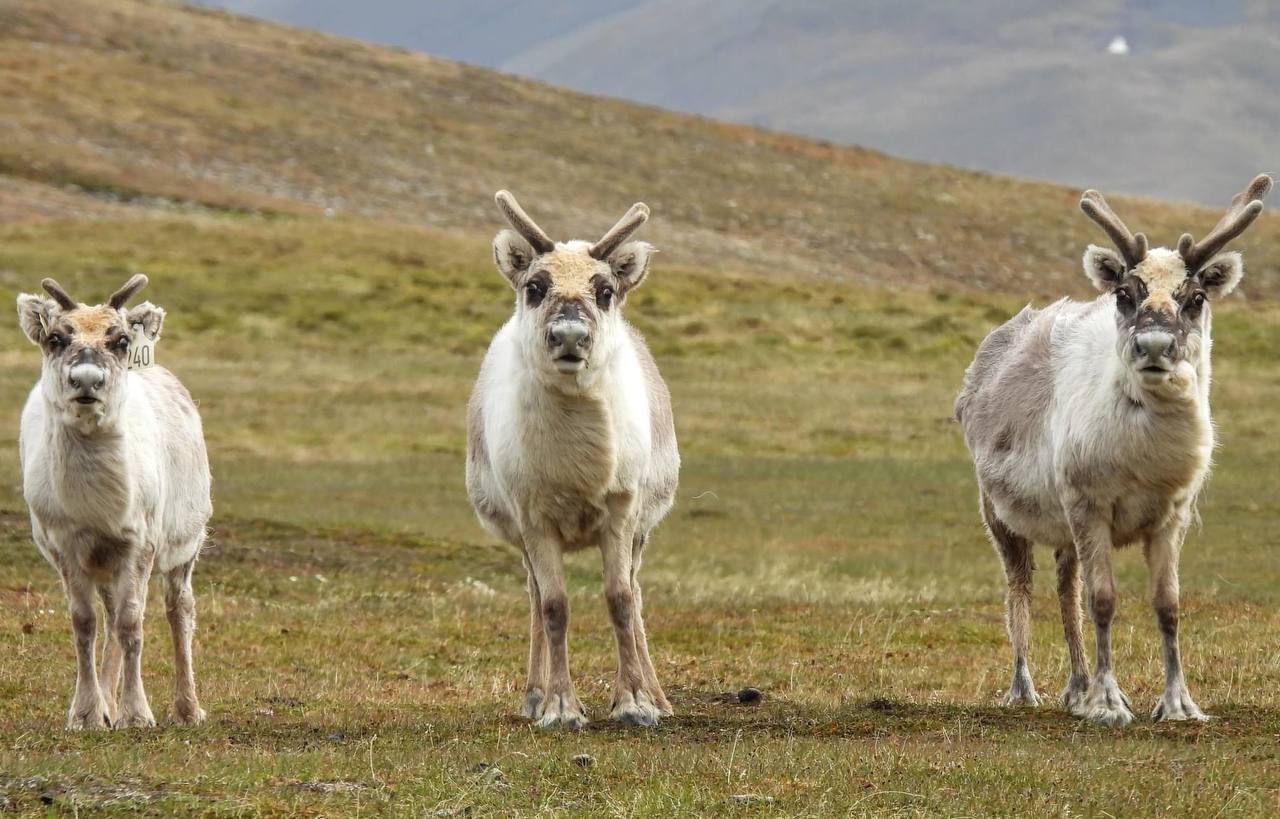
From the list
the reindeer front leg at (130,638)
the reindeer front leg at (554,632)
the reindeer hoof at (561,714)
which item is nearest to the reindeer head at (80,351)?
the reindeer front leg at (130,638)

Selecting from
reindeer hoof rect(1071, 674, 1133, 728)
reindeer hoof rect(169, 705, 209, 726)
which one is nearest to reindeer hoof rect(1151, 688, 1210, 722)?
reindeer hoof rect(1071, 674, 1133, 728)

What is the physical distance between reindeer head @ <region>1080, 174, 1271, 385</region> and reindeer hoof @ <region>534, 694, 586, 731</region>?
165 inches

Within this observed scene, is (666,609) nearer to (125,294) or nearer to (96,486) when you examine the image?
(125,294)

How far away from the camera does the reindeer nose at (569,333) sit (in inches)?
452

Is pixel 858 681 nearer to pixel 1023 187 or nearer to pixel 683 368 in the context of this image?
pixel 683 368

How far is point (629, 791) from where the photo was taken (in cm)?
929

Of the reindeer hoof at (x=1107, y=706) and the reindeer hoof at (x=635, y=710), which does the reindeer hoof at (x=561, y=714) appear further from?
the reindeer hoof at (x=1107, y=706)

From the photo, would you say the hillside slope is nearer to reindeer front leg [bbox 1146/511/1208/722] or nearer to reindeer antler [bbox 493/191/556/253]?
reindeer antler [bbox 493/191/556/253]

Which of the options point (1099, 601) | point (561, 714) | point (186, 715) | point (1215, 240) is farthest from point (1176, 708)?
point (186, 715)

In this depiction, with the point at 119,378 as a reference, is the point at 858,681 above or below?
below

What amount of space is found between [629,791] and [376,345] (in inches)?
1587

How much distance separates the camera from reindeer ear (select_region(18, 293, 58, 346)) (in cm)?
1221

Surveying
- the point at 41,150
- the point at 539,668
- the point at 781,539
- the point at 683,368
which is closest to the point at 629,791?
the point at 539,668

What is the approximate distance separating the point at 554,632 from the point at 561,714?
1.80 feet
